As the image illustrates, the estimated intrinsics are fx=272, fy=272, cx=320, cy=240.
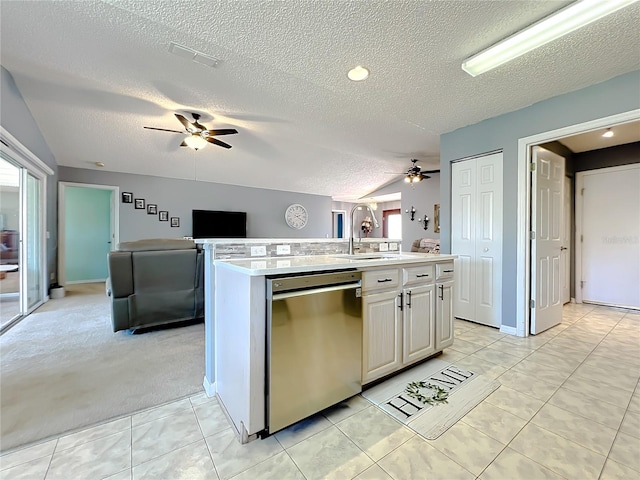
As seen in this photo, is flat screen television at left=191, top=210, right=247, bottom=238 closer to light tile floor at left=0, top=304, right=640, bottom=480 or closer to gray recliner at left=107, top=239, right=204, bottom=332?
gray recliner at left=107, top=239, right=204, bottom=332

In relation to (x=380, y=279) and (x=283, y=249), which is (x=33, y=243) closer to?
(x=283, y=249)

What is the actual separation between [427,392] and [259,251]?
1.50m

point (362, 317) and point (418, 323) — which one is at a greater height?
point (362, 317)

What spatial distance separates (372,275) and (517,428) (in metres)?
1.12

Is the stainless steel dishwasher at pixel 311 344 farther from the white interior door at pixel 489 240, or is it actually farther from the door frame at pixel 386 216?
A: the door frame at pixel 386 216

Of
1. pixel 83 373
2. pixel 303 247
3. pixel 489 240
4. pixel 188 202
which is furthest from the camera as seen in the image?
pixel 188 202

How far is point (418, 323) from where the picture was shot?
2.07 metres

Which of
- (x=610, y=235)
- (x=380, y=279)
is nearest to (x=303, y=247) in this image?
(x=380, y=279)

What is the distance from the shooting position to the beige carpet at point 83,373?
1.58 m

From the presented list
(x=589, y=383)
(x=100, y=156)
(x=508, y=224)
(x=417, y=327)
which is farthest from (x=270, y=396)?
(x=100, y=156)

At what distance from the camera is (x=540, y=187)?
295 centimetres

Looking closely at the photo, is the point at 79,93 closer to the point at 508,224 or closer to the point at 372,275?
the point at 372,275

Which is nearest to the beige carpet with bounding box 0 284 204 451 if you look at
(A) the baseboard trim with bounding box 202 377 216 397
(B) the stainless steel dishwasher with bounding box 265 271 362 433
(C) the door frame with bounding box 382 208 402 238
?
(A) the baseboard trim with bounding box 202 377 216 397

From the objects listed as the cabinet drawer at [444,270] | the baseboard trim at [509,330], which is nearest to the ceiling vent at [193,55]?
the cabinet drawer at [444,270]
